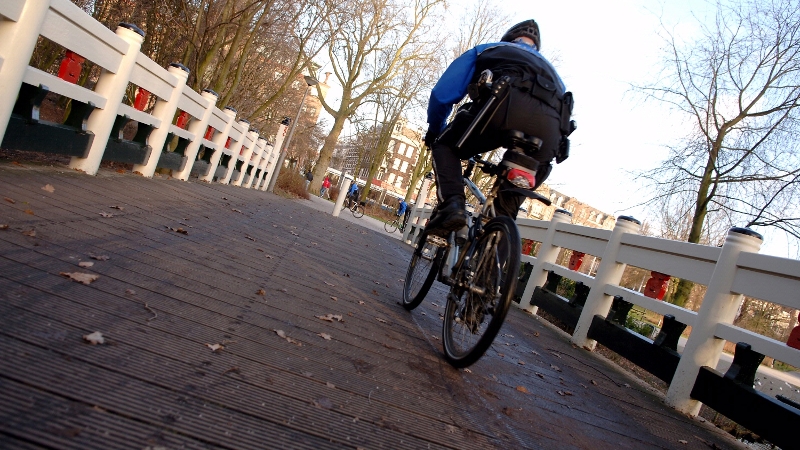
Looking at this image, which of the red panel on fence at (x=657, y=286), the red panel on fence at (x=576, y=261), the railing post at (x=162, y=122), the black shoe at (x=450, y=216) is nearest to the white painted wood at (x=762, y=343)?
the red panel on fence at (x=657, y=286)

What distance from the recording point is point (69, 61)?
16.8 feet

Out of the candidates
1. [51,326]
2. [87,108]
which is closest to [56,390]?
[51,326]

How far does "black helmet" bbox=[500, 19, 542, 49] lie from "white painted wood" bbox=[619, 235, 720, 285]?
2.47 metres

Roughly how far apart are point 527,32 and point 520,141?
36.2 inches

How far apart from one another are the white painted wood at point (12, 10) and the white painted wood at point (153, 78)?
2.32m

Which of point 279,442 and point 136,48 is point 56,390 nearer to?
point 279,442

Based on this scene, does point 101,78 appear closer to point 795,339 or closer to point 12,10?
point 12,10

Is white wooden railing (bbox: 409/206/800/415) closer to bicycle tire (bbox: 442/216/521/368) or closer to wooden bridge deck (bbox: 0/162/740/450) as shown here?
wooden bridge deck (bbox: 0/162/740/450)

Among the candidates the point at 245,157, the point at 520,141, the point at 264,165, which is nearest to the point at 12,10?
the point at 520,141

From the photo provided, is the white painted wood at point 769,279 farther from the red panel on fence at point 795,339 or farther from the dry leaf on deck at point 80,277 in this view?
the dry leaf on deck at point 80,277

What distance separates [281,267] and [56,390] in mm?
3089

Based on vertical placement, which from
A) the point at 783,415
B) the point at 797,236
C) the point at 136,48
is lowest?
the point at 783,415

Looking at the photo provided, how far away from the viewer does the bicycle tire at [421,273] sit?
4268mm

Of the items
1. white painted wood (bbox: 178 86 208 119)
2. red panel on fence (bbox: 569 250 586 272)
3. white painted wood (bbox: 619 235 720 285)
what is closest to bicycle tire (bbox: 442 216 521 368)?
white painted wood (bbox: 619 235 720 285)
